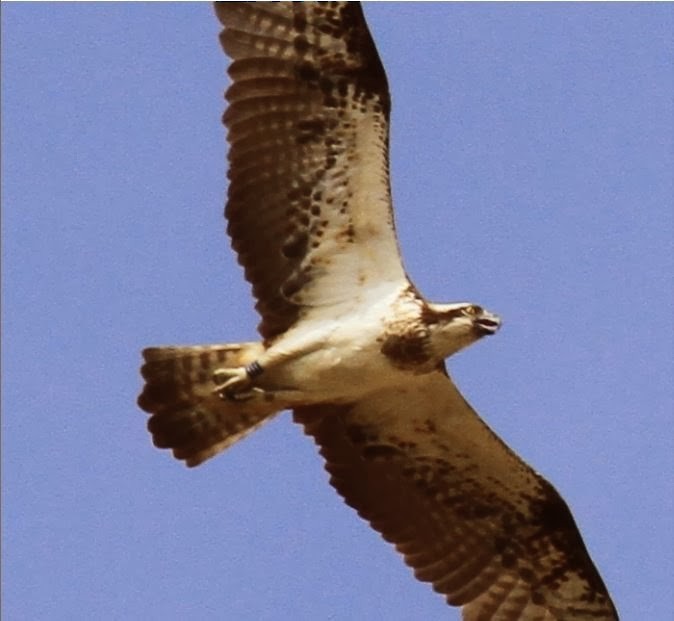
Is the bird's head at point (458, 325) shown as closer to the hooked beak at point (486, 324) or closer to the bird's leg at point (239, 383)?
the hooked beak at point (486, 324)

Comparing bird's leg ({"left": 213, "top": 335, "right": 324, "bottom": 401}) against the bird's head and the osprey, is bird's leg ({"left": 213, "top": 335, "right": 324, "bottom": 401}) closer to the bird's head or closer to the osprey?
the osprey

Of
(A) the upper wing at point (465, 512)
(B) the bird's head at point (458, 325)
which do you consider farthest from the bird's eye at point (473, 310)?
(A) the upper wing at point (465, 512)

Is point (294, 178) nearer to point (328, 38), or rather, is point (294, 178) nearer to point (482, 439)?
point (328, 38)

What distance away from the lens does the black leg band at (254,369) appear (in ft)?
47.8

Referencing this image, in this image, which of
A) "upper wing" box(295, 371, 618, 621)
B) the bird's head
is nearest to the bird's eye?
the bird's head

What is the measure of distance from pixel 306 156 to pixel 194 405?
5.87 ft

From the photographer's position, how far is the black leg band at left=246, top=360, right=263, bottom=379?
573 inches

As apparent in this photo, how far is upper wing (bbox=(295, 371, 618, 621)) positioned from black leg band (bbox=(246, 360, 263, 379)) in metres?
0.76

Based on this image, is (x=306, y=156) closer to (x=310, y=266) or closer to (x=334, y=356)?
(x=310, y=266)

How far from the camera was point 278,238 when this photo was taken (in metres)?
14.6

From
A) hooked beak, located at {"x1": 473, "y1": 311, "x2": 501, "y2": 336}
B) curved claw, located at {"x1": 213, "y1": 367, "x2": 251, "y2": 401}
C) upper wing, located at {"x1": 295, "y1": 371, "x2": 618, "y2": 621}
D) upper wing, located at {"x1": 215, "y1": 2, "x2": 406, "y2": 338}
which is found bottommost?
upper wing, located at {"x1": 295, "y1": 371, "x2": 618, "y2": 621}

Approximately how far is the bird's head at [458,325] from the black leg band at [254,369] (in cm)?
119

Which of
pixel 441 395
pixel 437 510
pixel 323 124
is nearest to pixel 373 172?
pixel 323 124

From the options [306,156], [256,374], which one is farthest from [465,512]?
[306,156]
